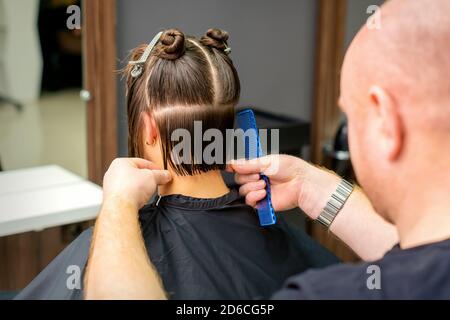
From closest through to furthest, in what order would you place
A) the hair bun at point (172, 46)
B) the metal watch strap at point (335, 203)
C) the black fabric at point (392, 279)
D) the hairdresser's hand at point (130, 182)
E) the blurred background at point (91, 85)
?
the black fabric at point (392, 279), the hairdresser's hand at point (130, 182), the hair bun at point (172, 46), the metal watch strap at point (335, 203), the blurred background at point (91, 85)

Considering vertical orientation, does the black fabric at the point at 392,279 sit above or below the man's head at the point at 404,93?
below

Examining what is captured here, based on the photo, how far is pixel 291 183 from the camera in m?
1.48

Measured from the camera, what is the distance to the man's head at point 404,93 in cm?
89

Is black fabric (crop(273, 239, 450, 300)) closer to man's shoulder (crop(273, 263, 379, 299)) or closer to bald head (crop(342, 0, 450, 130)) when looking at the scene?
man's shoulder (crop(273, 263, 379, 299))

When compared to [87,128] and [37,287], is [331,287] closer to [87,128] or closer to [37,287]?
[37,287]

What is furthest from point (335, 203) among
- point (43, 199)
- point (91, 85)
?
point (91, 85)

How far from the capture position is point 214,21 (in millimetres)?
2906

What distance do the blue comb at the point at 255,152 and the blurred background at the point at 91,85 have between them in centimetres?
83

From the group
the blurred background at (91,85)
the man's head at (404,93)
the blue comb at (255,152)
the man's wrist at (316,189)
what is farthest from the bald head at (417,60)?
the blurred background at (91,85)

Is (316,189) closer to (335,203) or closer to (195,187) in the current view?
(335,203)

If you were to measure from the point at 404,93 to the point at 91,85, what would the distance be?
191 cm

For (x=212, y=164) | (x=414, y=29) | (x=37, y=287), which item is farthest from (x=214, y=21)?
(x=414, y=29)

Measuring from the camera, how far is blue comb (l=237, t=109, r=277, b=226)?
53.4 inches

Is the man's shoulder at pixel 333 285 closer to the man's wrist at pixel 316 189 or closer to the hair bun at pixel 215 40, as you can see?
the man's wrist at pixel 316 189
